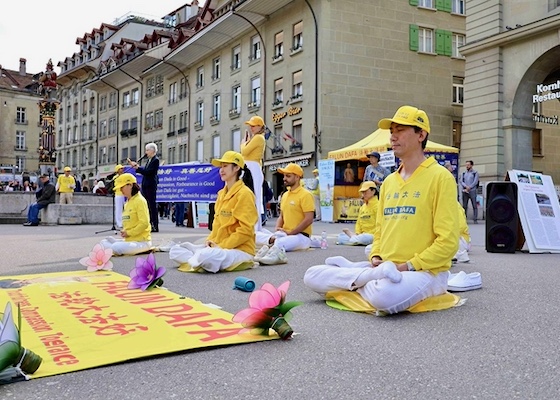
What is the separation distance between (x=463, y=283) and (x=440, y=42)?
30.5 m

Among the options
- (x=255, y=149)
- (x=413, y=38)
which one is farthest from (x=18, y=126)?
(x=255, y=149)

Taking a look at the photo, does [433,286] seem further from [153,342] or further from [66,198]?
[66,198]

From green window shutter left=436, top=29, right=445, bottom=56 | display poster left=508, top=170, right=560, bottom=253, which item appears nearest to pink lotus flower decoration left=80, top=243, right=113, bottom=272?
display poster left=508, top=170, right=560, bottom=253

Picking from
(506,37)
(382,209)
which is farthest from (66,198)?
(382,209)

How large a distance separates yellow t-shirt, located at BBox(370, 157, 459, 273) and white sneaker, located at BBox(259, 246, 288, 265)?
331cm

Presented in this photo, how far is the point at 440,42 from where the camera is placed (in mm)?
34094

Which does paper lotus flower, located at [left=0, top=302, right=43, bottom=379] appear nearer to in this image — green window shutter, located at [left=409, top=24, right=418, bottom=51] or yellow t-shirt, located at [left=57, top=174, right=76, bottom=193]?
yellow t-shirt, located at [left=57, top=174, right=76, bottom=193]

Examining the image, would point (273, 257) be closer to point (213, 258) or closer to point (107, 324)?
point (213, 258)

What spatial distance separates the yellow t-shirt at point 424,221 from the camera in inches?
182

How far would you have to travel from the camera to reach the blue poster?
1769 cm

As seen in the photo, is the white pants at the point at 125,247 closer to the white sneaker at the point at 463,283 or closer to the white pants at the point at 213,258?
the white pants at the point at 213,258

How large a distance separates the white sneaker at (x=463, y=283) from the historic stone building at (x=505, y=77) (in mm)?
17632

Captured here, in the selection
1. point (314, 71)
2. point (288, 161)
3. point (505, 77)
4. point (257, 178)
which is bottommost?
point (257, 178)

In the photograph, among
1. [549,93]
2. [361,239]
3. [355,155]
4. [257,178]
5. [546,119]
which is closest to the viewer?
[257,178]
